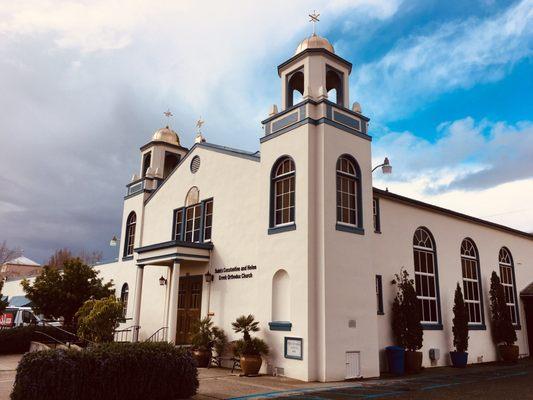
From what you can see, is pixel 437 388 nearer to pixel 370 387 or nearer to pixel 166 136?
pixel 370 387

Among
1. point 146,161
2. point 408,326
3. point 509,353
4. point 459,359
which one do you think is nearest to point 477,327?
point 509,353

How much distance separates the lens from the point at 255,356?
13750 millimetres

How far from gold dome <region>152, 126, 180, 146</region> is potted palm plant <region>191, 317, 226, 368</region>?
12.0 metres

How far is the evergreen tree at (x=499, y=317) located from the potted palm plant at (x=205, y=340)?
12075 mm

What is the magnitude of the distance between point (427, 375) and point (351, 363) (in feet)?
9.83

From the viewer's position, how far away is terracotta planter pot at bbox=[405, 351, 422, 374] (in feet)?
50.4

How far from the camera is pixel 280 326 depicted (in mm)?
14023

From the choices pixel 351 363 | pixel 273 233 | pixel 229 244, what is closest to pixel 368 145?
pixel 273 233

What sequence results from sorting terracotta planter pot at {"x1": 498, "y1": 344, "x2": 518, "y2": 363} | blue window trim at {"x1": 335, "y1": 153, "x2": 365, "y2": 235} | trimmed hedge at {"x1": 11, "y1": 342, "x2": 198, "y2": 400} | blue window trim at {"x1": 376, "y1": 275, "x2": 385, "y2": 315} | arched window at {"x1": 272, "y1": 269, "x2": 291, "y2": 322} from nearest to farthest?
trimmed hedge at {"x1": 11, "y1": 342, "x2": 198, "y2": 400}, arched window at {"x1": 272, "y1": 269, "x2": 291, "y2": 322}, blue window trim at {"x1": 335, "y1": 153, "x2": 365, "y2": 235}, blue window trim at {"x1": 376, "y1": 275, "x2": 385, "y2": 315}, terracotta planter pot at {"x1": 498, "y1": 344, "x2": 518, "y2": 363}

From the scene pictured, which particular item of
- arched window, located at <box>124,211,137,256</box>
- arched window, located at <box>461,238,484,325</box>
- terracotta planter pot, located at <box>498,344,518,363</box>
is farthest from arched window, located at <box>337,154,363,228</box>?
arched window, located at <box>124,211,137,256</box>

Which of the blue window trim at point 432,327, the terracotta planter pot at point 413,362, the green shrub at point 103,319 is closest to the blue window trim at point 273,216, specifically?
the green shrub at point 103,319

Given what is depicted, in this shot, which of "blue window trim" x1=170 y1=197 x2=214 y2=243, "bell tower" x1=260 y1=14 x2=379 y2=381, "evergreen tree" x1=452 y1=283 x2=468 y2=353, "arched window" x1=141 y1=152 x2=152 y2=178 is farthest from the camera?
"arched window" x1=141 y1=152 x2=152 y2=178

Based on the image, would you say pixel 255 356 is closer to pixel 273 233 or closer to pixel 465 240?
pixel 273 233

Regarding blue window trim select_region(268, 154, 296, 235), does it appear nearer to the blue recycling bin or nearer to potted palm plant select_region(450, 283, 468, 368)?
the blue recycling bin
